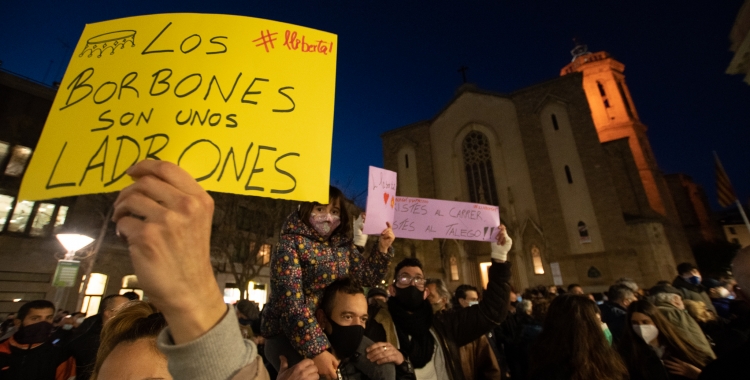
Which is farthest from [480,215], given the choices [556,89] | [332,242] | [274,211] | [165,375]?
[556,89]

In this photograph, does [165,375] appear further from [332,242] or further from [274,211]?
[274,211]

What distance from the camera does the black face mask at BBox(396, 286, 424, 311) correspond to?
110 inches

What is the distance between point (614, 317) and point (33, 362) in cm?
678

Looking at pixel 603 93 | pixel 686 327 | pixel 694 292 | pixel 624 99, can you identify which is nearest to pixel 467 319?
pixel 686 327

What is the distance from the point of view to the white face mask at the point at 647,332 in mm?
3082

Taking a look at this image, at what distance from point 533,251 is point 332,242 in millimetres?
21571

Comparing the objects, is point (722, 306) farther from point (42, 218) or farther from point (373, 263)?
point (42, 218)

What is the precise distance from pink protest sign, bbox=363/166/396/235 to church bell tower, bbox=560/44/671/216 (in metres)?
32.8

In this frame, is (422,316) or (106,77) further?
(422,316)

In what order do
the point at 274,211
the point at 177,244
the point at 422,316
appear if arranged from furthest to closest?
the point at 274,211 < the point at 422,316 < the point at 177,244

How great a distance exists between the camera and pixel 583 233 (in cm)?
2033

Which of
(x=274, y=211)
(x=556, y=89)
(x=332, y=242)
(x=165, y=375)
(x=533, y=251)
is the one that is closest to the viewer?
(x=165, y=375)

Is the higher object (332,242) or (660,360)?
(332,242)

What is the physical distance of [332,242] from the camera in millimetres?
2328
